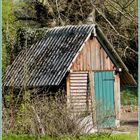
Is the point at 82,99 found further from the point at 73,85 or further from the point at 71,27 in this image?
the point at 71,27

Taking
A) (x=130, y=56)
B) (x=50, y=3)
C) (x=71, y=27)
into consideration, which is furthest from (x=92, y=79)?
(x=130, y=56)

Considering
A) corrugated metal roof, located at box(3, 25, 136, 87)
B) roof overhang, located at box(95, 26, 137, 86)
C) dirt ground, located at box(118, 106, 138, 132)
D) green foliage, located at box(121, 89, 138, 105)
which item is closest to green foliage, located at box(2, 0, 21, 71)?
corrugated metal roof, located at box(3, 25, 136, 87)

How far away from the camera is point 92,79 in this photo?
1596 centimetres

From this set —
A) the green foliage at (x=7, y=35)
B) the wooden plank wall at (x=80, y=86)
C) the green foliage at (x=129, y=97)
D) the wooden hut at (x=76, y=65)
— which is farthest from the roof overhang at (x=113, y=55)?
the green foliage at (x=129, y=97)

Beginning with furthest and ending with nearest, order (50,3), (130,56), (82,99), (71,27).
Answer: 1. (130,56)
2. (50,3)
3. (71,27)
4. (82,99)

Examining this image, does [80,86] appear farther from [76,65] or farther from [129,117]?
[129,117]

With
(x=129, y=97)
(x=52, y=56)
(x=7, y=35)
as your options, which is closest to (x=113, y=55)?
(x=52, y=56)

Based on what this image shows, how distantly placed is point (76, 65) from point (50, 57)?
84 cm

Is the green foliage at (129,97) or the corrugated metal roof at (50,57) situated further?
the green foliage at (129,97)

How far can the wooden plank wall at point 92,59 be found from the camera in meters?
15.6

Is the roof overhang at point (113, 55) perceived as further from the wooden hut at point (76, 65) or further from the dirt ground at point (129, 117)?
the dirt ground at point (129, 117)

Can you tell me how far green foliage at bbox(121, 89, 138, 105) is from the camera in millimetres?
24108

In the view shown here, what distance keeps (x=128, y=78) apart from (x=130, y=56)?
4184mm

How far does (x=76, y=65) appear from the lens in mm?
15492
